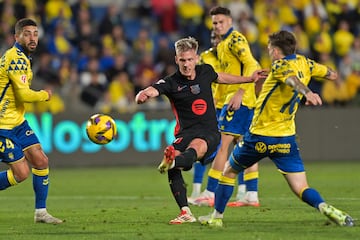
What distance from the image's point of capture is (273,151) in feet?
32.2

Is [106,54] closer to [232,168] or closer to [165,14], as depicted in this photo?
[165,14]

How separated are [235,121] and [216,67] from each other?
32.7 inches

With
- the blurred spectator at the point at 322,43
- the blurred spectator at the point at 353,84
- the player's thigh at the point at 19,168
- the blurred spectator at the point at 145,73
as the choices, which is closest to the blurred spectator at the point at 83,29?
the blurred spectator at the point at 145,73

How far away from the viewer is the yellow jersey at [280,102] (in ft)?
32.1

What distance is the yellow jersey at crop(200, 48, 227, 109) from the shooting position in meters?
13.2

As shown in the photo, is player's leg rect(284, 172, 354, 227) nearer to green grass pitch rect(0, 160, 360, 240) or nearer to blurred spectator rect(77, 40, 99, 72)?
green grass pitch rect(0, 160, 360, 240)

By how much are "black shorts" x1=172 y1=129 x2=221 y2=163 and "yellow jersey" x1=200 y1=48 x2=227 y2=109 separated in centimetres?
263

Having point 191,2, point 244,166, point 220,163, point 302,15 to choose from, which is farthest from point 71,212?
point 302,15

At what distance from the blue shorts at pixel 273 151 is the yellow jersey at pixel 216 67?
3.35 m

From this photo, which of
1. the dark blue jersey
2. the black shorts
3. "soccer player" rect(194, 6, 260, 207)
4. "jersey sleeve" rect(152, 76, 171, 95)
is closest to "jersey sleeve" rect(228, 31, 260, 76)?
"soccer player" rect(194, 6, 260, 207)

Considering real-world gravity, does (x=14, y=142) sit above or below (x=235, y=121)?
above

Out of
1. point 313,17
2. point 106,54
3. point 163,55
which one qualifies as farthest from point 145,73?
point 313,17

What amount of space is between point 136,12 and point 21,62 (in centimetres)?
1497

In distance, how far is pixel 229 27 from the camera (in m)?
12.9
